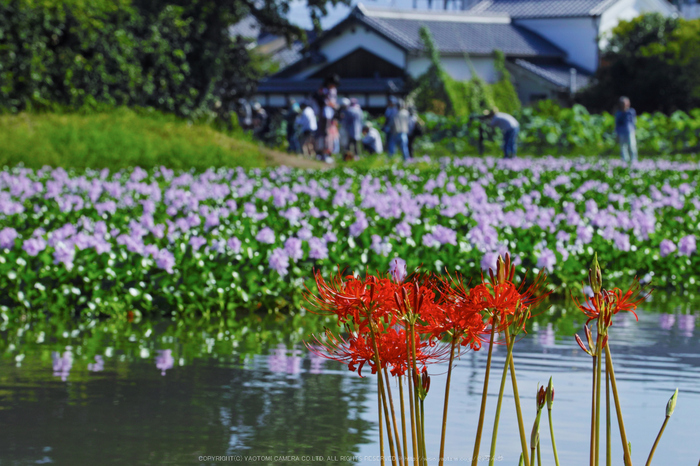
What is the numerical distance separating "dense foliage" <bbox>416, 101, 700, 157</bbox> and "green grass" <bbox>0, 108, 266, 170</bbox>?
624 inches

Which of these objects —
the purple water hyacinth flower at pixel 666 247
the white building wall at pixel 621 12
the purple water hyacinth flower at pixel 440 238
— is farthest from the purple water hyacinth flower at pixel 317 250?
the white building wall at pixel 621 12

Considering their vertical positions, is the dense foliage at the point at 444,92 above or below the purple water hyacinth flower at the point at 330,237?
above

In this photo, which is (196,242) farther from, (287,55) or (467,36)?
(287,55)

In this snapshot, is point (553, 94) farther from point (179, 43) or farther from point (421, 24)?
point (179, 43)

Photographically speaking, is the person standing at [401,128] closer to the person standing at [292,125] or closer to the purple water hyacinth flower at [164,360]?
the person standing at [292,125]

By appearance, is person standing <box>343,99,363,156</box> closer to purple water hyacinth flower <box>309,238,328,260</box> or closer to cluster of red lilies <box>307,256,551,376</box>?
purple water hyacinth flower <box>309,238,328,260</box>

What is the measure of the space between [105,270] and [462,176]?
10914 millimetres

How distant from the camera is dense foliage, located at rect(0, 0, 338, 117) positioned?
866 inches

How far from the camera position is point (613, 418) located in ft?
16.0

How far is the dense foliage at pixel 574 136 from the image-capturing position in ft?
115

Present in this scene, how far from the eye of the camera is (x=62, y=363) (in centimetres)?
569

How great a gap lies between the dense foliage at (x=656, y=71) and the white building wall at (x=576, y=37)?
23.6ft

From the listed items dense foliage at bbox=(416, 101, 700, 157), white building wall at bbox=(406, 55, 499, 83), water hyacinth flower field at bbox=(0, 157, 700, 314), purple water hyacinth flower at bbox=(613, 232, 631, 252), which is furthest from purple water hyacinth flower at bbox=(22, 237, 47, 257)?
white building wall at bbox=(406, 55, 499, 83)

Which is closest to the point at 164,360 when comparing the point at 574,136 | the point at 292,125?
the point at 292,125
